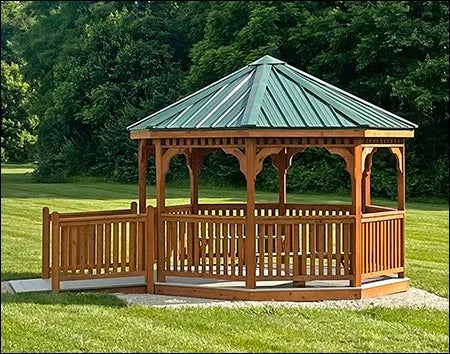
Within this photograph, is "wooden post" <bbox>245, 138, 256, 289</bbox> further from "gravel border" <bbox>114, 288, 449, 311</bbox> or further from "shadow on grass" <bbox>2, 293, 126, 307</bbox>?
"shadow on grass" <bbox>2, 293, 126, 307</bbox>

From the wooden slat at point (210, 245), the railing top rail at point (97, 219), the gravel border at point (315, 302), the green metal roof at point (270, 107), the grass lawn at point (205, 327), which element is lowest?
the gravel border at point (315, 302)

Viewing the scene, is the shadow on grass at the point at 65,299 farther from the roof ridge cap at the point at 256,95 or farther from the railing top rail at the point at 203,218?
the roof ridge cap at the point at 256,95

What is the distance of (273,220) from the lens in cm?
1117

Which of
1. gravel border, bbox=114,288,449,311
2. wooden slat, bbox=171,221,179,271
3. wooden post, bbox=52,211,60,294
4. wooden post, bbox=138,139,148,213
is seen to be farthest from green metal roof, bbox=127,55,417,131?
gravel border, bbox=114,288,449,311

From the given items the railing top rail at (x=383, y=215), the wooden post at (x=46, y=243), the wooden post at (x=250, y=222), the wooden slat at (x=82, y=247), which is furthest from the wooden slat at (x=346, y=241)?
the wooden post at (x=46, y=243)

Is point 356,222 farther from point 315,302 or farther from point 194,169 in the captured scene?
point 194,169

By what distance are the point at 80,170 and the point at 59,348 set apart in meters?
33.7

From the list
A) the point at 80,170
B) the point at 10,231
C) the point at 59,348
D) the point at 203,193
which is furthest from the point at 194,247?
the point at 80,170

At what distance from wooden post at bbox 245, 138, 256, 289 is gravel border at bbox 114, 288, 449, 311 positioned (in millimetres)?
404

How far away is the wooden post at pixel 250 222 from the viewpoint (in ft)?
36.4

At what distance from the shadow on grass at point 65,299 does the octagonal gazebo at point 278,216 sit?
3.58 feet

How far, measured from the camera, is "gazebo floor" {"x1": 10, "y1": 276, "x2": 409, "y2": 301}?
1115 centimetres

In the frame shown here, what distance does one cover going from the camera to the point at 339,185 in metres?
32.5

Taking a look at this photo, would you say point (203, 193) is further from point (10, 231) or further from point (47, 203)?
point (10, 231)
